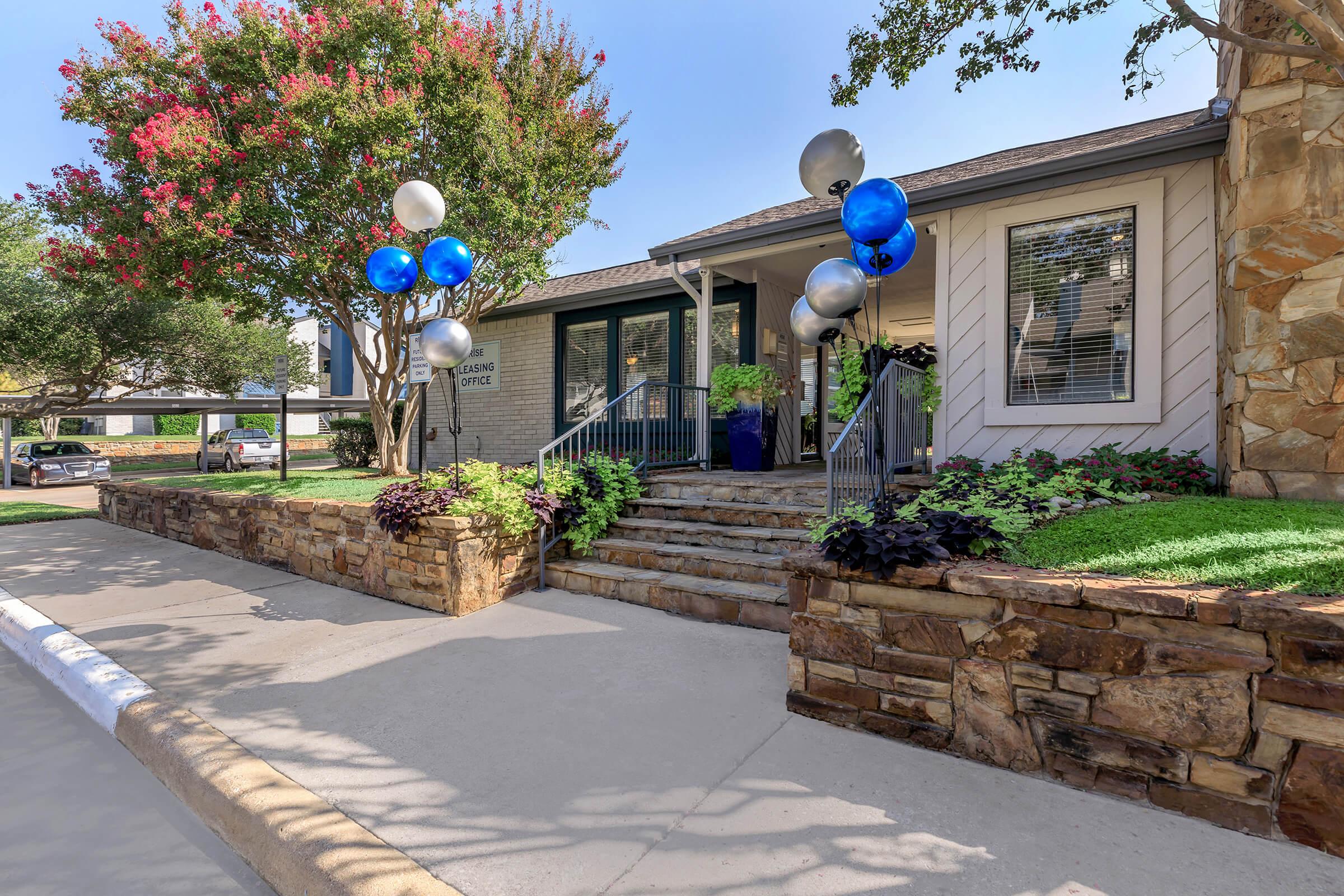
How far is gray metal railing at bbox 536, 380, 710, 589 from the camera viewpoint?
5816 mm

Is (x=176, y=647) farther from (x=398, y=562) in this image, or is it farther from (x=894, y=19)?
(x=894, y=19)

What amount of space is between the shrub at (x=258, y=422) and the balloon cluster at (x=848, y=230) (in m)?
27.9

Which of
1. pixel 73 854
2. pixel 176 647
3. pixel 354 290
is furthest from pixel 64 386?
pixel 73 854

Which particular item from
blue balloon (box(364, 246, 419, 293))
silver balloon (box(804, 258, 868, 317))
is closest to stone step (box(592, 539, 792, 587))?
silver balloon (box(804, 258, 868, 317))

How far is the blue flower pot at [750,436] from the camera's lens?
6.71m

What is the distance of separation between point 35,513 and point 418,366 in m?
9.40

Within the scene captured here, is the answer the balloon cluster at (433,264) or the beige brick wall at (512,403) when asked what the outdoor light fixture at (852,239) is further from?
the beige brick wall at (512,403)

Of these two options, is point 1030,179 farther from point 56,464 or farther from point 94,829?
point 56,464

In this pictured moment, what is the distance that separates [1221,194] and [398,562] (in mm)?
6563

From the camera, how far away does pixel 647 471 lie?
6.32 metres

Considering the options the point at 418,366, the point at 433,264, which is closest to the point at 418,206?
the point at 433,264

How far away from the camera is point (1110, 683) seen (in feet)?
7.04

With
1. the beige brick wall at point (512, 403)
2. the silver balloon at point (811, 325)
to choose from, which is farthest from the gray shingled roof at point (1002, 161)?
the beige brick wall at point (512, 403)

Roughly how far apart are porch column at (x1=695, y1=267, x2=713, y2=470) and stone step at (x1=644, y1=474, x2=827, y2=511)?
47.5 inches
